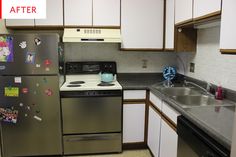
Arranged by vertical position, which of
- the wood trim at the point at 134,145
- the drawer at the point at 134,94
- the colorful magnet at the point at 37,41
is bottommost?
the wood trim at the point at 134,145

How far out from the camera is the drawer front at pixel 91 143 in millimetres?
2699

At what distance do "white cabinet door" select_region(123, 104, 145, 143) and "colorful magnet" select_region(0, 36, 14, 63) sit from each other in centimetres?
147

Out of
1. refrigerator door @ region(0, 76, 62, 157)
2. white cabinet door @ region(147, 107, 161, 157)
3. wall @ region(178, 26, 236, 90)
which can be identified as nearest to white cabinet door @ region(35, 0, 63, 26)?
refrigerator door @ region(0, 76, 62, 157)

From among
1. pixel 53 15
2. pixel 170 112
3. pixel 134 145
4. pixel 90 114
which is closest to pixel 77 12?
pixel 53 15

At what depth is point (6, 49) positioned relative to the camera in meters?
2.44

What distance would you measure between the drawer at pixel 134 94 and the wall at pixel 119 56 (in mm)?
649

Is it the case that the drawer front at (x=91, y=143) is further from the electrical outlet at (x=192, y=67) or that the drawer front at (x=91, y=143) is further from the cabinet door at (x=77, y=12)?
the cabinet door at (x=77, y=12)

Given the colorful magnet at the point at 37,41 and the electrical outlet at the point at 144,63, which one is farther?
the electrical outlet at the point at 144,63

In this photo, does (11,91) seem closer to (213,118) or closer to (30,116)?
(30,116)

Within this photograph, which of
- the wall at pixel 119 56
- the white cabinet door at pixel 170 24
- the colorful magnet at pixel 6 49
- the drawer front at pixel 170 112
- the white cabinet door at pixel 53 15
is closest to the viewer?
the drawer front at pixel 170 112

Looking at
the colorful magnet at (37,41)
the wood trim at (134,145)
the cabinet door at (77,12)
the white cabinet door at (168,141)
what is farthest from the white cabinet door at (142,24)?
the wood trim at (134,145)

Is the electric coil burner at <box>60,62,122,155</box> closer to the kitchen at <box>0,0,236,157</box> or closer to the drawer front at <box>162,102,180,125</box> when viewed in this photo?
the kitchen at <box>0,0,236,157</box>

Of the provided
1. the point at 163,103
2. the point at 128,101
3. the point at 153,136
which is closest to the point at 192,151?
the point at 163,103

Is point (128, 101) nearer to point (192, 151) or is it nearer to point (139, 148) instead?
point (139, 148)
